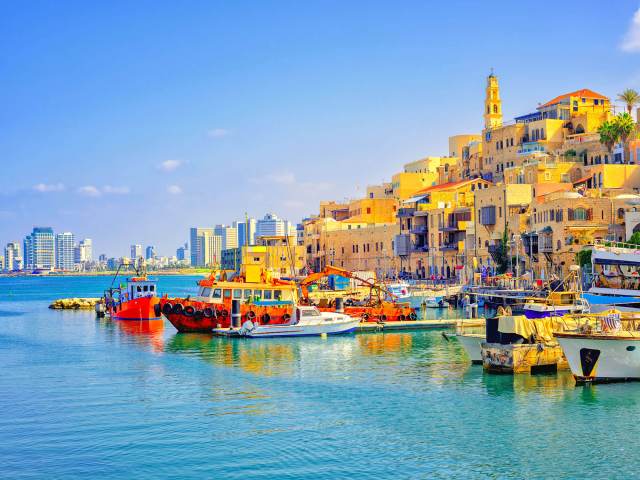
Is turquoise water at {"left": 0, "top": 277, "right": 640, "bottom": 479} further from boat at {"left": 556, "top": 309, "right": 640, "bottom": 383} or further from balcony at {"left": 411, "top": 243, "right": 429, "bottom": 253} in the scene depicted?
balcony at {"left": 411, "top": 243, "right": 429, "bottom": 253}

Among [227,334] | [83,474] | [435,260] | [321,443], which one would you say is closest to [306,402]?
[321,443]

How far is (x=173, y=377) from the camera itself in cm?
3256

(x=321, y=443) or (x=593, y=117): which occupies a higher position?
(x=593, y=117)

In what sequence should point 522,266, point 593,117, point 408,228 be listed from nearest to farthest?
1. point 522,266
2. point 593,117
3. point 408,228

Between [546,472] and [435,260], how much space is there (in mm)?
73106

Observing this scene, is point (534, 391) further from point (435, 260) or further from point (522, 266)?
point (435, 260)

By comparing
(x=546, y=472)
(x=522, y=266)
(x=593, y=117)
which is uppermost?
(x=593, y=117)

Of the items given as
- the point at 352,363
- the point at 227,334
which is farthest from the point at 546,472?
the point at 227,334

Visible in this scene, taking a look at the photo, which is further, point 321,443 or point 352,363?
point 352,363

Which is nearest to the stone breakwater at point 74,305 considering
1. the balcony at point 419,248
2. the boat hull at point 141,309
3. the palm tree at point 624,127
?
the boat hull at point 141,309

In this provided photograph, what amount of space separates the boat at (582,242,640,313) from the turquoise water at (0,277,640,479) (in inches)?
355

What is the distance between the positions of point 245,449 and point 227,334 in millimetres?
24657

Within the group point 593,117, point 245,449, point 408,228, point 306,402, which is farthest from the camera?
point 408,228

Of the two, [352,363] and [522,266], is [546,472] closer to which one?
[352,363]
